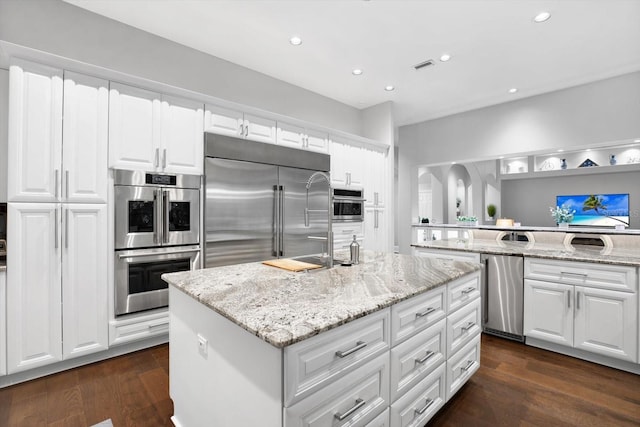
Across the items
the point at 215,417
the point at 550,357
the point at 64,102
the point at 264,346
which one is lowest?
the point at 550,357

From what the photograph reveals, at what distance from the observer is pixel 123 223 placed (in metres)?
2.50

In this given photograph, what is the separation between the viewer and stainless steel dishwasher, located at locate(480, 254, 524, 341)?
2.79 meters

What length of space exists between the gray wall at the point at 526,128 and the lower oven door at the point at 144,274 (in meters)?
4.67

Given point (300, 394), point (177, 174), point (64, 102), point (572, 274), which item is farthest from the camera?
point (177, 174)

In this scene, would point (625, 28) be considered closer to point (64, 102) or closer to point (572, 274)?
point (572, 274)

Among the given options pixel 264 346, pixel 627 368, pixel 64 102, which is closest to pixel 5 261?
pixel 64 102

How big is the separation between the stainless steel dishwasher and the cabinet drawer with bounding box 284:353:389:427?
7.02 feet

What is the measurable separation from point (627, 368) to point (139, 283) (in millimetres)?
4023

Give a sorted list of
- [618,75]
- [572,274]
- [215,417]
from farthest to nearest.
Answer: [618,75] < [572,274] < [215,417]

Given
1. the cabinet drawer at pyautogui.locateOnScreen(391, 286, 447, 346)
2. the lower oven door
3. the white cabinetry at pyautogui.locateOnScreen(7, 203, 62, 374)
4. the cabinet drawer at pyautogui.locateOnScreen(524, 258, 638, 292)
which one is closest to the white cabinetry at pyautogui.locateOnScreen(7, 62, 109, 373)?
the white cabinetry at pyautogui.locateOnScreen(7, 203, 62, 374)

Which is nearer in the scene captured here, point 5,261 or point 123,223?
point 5,261

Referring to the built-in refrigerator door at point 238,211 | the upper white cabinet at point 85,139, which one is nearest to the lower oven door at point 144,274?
the built-in refrigerator door at point 238,211

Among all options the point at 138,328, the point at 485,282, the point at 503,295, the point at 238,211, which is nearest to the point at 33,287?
the point at 138,328

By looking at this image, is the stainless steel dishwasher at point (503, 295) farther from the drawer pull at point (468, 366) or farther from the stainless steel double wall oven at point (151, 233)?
the stainless steel double wall oven at point (151, 233)
